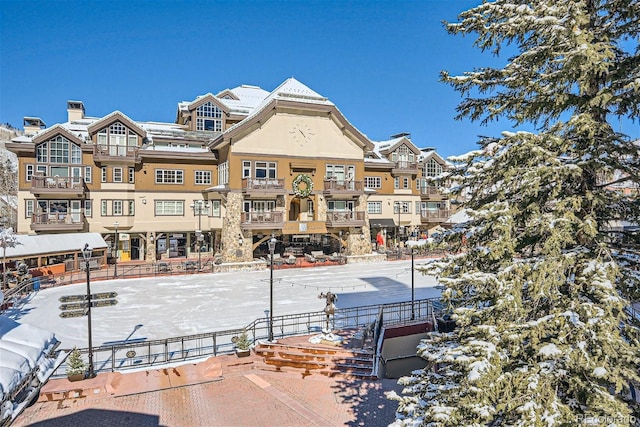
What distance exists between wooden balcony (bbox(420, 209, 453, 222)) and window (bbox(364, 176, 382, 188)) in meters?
5.90

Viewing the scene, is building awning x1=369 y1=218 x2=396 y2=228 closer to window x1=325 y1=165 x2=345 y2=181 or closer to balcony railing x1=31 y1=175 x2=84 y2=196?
window x1=325 y1=165 x2=345 y2=181

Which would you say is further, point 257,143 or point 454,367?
point 257,143

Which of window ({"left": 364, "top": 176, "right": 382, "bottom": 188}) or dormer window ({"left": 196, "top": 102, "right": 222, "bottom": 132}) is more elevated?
dormer window ({"left": 196, "top": 102, "right": 222, "bottom": 132})

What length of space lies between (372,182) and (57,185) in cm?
2562

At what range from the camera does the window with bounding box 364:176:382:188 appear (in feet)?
122

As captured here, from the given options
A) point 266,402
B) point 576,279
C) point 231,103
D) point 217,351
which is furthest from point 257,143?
point 576,279

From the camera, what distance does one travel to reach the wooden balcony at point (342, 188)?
30.4m

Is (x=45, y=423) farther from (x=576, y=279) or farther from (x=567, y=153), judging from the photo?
(x=567, y=153)

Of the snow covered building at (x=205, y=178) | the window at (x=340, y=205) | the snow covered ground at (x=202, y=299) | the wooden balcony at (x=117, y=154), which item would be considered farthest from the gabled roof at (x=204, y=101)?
the snow covered ground at (x=202, y=299)

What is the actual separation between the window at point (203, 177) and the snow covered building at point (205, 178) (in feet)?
0.25

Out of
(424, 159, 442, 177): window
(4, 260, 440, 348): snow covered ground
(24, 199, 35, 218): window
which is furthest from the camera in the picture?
(424, 159, 442, 177): window

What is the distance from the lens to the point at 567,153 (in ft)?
17.1

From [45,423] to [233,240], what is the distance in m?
19.2

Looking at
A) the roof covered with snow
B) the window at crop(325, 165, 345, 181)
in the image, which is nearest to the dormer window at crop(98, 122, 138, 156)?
the roof covered with snow
